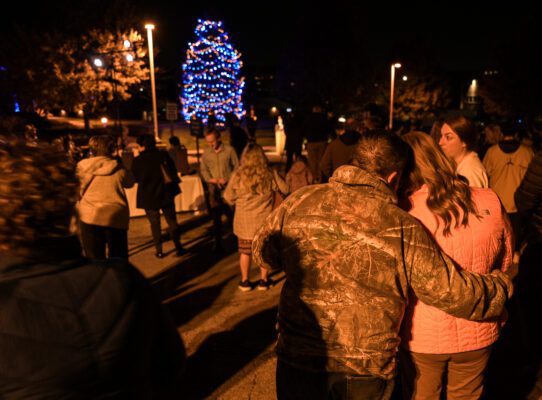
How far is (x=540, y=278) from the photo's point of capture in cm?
390

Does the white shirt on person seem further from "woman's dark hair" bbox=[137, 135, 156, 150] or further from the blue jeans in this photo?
"woman's dark hair" bbox=[137, 135, 156, 150]

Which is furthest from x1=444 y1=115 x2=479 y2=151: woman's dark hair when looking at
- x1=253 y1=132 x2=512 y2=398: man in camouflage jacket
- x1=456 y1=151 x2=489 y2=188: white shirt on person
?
x1=253 y1=132 x2=512 y2=398: man in camouflage jacket

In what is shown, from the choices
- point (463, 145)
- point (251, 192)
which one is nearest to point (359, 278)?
point (463, 145)

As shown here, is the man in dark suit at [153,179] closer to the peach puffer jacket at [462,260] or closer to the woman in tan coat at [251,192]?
the woman in tan coat at [251,192]

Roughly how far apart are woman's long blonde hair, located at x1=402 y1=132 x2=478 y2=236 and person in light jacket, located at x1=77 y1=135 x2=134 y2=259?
374cm

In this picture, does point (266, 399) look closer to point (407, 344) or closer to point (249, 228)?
point (407, 344)

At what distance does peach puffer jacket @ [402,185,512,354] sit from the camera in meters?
2.03

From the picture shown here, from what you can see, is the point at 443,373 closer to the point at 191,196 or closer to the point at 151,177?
the point at 151,177

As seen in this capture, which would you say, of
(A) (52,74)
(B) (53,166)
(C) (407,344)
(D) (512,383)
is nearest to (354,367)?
(C) (407,344)

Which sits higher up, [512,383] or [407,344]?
[407,344]

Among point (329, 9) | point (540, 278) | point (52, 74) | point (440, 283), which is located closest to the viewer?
point (440, 283)

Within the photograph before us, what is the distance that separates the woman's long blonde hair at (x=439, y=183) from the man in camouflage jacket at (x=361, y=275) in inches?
8.0

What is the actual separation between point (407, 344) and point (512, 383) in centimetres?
209

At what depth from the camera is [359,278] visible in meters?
1.84
